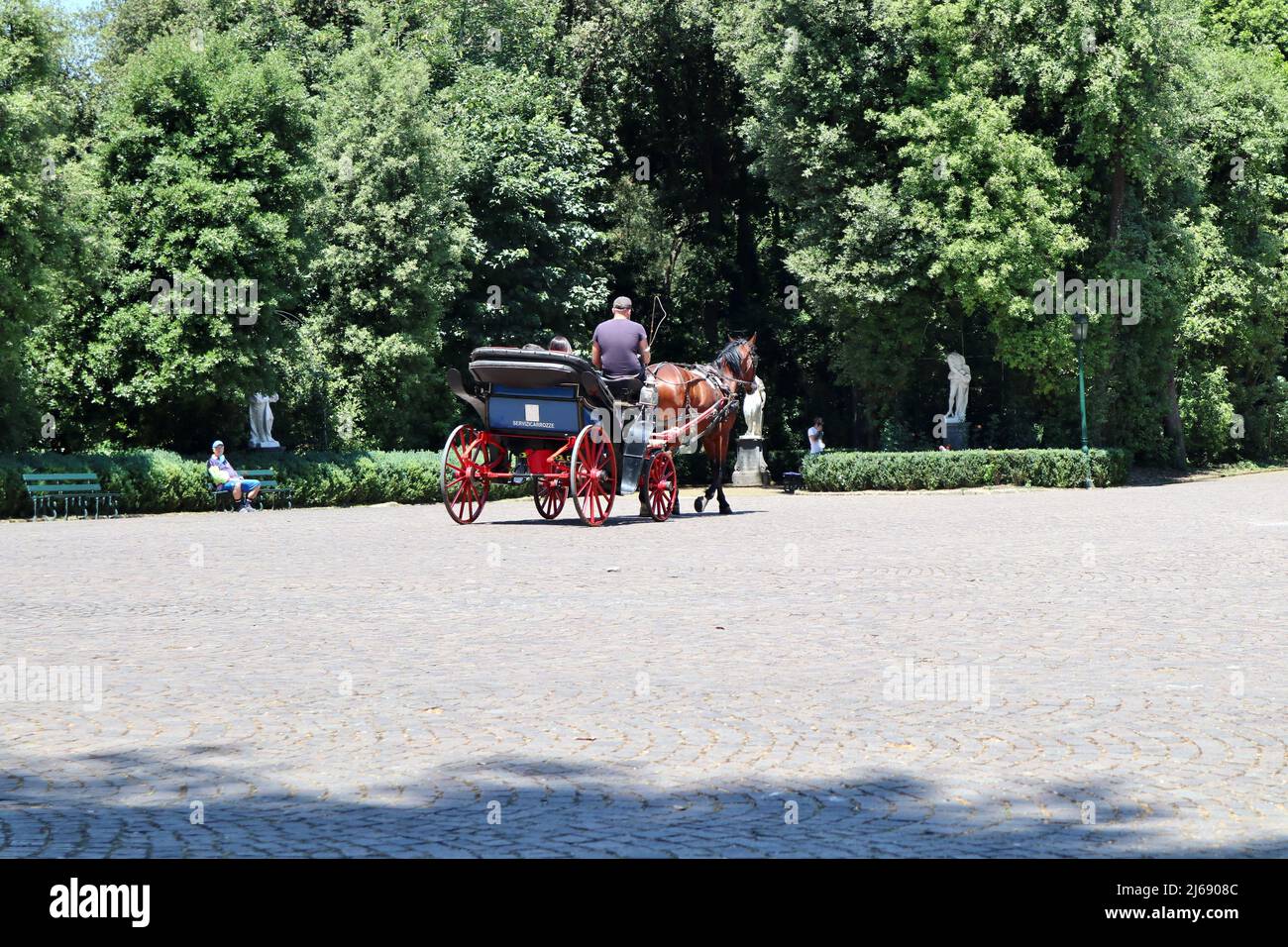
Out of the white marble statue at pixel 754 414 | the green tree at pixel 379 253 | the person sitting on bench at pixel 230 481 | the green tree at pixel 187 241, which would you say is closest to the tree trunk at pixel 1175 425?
the white marble statue at pixel 754 414

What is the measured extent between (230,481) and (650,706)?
22623 millimetres

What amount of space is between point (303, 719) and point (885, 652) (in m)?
3.74

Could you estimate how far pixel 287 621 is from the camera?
10781mm

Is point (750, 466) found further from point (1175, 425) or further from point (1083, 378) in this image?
point (1175, 425)

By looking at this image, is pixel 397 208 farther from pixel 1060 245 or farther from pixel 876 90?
pixel 1060 245

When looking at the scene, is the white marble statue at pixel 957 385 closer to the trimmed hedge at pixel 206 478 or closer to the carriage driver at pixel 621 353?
the trimmed hedge at pixel 206 478

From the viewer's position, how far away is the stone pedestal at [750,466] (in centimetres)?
4366

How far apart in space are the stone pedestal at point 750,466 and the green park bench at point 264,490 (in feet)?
55.1

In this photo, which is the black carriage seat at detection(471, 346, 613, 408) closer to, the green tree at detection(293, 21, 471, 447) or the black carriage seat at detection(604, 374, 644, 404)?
the black carriage seat at detection(604, 374, 644, 404)

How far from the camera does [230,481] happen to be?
28594 millimetres

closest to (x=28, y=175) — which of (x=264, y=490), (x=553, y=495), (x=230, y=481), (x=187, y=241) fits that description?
(x=187, y=241)

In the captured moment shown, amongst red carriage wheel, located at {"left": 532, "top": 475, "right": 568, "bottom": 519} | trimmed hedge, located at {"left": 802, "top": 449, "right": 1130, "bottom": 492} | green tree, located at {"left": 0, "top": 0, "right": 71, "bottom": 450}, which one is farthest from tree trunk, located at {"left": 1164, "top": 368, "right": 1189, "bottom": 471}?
green tree, located at {"left": 0, "top": 0, "right": 71, "bottom": 450}

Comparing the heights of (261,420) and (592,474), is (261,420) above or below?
above

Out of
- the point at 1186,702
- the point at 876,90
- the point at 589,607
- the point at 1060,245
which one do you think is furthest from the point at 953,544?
the point at 876,90
